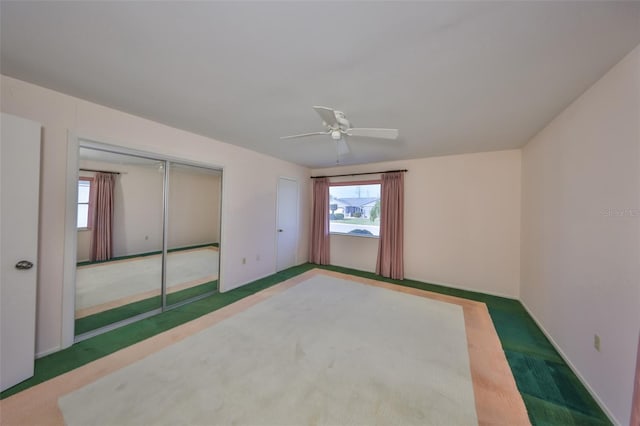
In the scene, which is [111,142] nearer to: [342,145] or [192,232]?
[192,232]

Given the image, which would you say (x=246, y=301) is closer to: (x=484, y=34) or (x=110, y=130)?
(x=110, y=130)

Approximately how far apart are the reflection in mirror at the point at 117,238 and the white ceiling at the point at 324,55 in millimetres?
777

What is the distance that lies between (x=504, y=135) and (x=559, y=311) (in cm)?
211

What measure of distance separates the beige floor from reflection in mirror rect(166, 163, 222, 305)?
98cm

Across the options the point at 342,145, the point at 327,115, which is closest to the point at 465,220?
the point at 342,145

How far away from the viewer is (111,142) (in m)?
2.21

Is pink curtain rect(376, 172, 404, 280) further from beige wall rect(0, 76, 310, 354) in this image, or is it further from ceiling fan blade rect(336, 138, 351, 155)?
beige wall rect(0, 76, 310, 354)

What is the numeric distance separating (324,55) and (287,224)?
3698mm

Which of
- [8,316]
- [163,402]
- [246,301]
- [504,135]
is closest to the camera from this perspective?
[163,402]

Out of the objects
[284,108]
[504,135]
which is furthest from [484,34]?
[504,135]

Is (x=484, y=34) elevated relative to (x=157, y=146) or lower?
elevated

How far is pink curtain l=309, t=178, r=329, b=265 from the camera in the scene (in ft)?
16.4

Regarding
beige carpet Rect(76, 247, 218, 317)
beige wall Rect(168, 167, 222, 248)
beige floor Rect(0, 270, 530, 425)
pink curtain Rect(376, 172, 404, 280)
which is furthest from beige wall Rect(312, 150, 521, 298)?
beige carpet Rect(76, 247, 218, 317)

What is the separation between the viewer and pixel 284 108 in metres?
2.12
